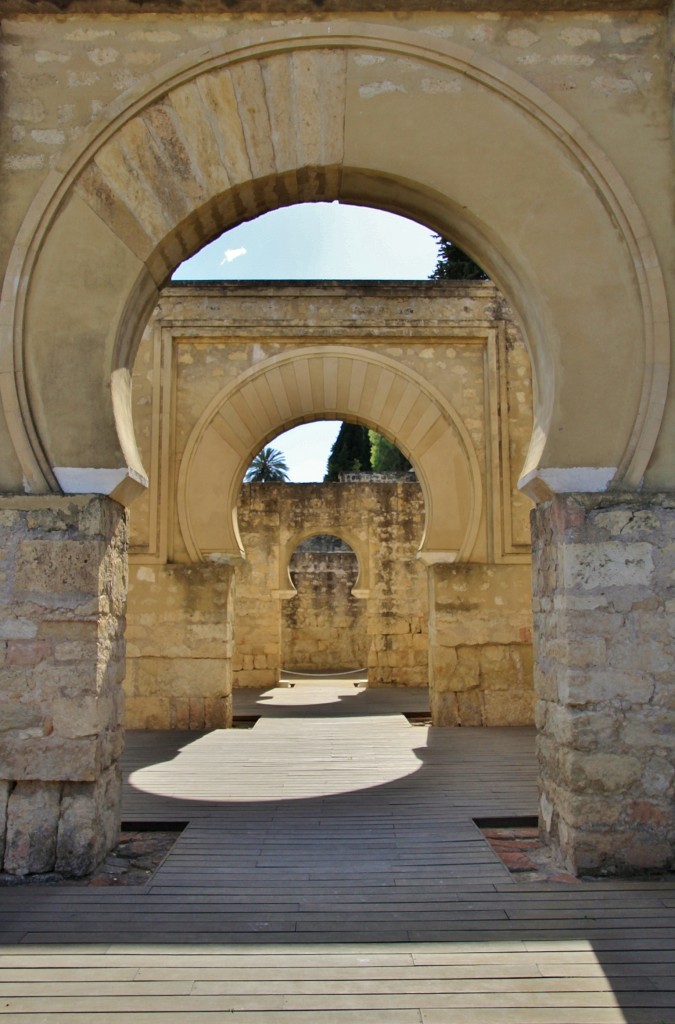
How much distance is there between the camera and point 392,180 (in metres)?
4.28

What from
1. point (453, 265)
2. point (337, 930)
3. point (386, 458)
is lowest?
point (337, 930)

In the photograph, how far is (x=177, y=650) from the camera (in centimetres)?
831

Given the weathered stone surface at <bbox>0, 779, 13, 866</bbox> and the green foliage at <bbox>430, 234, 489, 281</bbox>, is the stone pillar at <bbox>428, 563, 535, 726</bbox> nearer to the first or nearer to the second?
the weathered stone surface at <bbox>0, 779, 13, 866</bbox>

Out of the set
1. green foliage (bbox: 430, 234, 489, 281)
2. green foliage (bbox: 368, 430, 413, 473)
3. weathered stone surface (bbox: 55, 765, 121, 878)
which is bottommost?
weathered stone surface (bbox: 55, 765, 121, 878)

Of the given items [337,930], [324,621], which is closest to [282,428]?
[337,930]

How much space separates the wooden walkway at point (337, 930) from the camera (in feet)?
8.48

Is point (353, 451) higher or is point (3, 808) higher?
point (353, 451)

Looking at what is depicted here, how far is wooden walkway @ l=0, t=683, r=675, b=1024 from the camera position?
2.59m

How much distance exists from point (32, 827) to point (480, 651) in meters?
5.40

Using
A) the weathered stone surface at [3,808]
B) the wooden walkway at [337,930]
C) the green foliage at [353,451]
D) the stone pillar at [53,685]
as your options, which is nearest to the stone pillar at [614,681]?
the wooden walkway at [337,930]

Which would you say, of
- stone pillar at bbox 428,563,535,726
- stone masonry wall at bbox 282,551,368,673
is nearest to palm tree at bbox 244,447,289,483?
stone masonry wall at bbox 282,551,368,673

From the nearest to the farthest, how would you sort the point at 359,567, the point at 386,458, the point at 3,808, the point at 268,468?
the point at 3,808 → the point at 359,567 → the point at 386,458 → the point at 268,468

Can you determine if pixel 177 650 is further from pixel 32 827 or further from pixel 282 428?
pixel 32 827

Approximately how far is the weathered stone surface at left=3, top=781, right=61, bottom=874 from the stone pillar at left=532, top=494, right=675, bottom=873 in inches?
92.3
